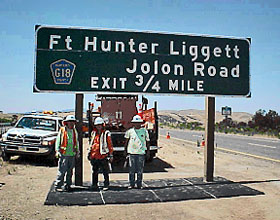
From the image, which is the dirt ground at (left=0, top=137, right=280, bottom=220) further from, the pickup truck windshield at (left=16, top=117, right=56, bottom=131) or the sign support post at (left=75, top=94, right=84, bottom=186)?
the pickup truck windshield at (left=16, top=117, right=56, bottom=131)

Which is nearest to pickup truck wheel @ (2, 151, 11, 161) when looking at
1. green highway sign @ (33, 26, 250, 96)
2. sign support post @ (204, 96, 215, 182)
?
green highway sign @ (33, 26, 250, 96)

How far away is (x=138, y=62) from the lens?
30.3 ft

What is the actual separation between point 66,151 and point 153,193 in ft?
7.46

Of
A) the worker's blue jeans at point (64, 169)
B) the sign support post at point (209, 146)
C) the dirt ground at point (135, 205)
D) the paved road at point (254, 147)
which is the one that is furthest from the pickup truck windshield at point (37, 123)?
the paved road at point (254, 147)

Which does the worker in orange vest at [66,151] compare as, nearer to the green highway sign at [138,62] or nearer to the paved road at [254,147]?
the green highway sign at [138,62]

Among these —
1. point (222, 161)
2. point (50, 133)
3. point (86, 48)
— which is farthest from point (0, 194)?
point (222, 161)

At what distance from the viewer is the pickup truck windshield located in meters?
13.9

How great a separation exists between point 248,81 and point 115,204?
5.24 metres

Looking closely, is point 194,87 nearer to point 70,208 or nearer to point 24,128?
point 70,208

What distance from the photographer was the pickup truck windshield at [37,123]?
13922mm

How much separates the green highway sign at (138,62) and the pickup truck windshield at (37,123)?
18.5 ft

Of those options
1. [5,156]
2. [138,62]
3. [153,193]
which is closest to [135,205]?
[153,193]

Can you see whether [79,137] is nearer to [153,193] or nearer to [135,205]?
[153,193]

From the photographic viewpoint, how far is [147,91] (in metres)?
9.23
